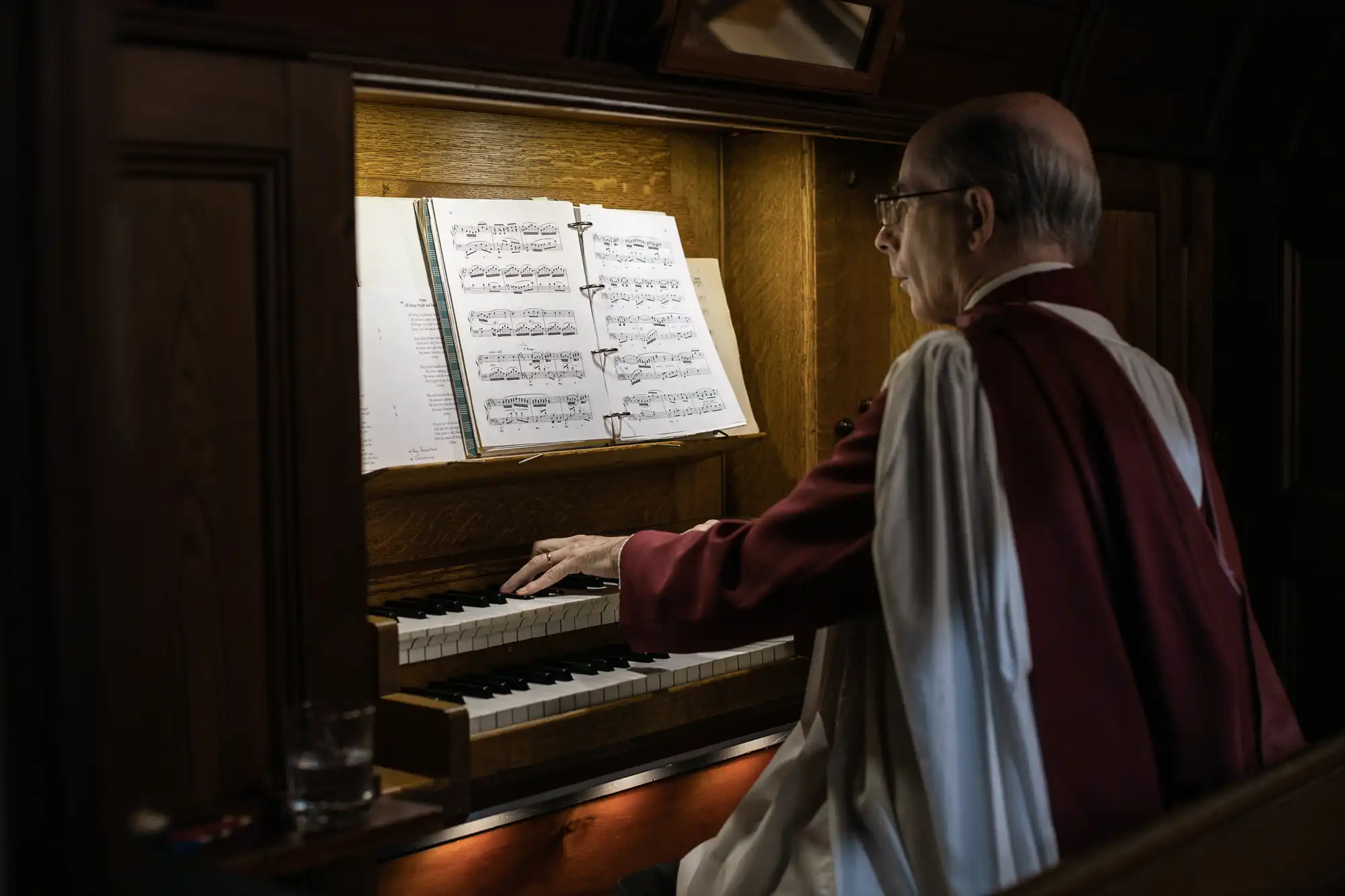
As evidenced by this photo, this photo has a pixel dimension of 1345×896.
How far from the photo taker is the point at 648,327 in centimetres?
290

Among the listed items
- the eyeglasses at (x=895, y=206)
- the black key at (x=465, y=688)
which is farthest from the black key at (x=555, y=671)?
the eyeglasses at (x=895, y=206)

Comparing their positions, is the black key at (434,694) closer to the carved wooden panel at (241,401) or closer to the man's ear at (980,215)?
the carved wooden panel at (241,401)

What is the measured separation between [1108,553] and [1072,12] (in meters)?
1.58

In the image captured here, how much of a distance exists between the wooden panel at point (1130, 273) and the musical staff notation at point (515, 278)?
1312 millimetres

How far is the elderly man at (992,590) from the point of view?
70.6 inches

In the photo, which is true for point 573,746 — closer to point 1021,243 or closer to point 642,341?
point 642,341

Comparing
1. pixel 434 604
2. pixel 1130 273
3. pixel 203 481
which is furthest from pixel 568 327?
pixel 1130 273

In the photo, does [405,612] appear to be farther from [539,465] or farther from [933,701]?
[933,701]

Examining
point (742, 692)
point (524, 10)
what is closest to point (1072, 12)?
point (524, 10)

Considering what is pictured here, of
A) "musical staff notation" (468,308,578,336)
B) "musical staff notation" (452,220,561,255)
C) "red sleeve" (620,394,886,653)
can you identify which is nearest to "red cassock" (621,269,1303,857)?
Answer: "red sleeve" (620,394,886,653)

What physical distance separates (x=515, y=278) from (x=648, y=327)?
0.35m

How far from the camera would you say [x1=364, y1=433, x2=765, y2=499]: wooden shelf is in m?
2.46

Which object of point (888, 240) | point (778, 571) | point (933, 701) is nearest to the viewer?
point (933, 701)

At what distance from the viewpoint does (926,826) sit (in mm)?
1848
